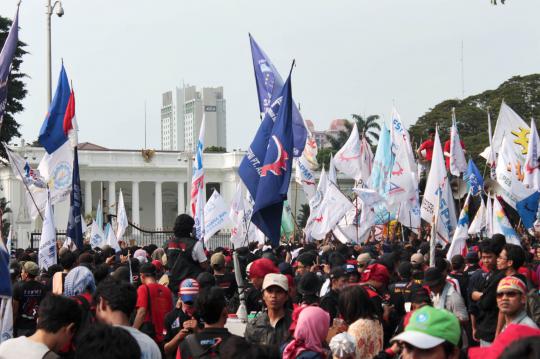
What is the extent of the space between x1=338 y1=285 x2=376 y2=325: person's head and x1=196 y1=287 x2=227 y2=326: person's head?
0.85 meters

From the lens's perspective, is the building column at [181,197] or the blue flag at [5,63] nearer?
the blue flag at [5,63]

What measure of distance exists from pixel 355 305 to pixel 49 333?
204 cm

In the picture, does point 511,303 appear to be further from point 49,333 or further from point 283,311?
point 49,333

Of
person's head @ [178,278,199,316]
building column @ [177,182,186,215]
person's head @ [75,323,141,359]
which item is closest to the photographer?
person's head @ [75,323,141,359]

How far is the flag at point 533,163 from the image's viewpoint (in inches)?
662

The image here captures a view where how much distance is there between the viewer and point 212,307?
5461mm

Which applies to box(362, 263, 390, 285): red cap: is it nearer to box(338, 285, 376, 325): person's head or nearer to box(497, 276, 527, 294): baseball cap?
box(338, 285, 376, 325): person's head

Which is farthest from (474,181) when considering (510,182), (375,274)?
(375,274)

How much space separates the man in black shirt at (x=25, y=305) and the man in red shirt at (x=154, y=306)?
1008mm

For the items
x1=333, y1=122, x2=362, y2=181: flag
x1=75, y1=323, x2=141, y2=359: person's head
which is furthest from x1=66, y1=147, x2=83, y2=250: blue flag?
x1=333, y1=122, x2=362, y2=181: flag

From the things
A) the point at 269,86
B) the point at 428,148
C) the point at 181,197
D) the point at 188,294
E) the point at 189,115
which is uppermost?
the point at 189,115

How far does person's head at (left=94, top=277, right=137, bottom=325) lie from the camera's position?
17.0 ft

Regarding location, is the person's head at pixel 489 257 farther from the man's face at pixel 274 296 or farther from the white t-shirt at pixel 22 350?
the white t-shirt at pixel 22 350

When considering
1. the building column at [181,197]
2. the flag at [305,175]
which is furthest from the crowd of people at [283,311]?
the building column at [181,197]
